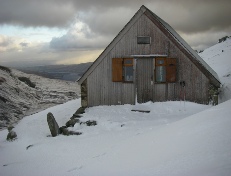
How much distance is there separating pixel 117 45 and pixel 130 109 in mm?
3938

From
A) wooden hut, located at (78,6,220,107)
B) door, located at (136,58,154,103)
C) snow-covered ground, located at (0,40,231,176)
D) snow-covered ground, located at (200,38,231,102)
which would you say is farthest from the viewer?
snow-covered ground, located at (200,38,231,102)

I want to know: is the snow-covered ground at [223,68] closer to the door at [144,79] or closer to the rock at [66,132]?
the door at [144,79]

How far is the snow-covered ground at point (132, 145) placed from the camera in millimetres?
4008

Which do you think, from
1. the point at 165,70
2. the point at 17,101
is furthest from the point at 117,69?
the point at 17,101

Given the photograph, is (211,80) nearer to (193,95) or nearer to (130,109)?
(193,95)

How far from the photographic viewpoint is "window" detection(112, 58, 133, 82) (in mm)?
13094

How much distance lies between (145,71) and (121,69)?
4.70ft

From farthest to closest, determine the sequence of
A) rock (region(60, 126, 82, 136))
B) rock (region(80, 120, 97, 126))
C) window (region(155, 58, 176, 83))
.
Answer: window (region(155, 58, 176, 83)) → rock (region(80, 120, 97, 126)) → rock (region(60, 126, 82, 136))

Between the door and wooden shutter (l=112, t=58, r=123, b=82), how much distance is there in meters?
0.96

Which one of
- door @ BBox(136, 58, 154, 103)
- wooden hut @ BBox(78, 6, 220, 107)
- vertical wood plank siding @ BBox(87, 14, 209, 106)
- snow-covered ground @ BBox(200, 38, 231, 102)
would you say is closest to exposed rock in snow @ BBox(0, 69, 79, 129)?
vertical wood plank siding @ BBox(87, 14, 209, 106)

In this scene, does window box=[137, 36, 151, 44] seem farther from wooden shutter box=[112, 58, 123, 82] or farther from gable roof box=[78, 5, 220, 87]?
wooden shutter box=[112, 58, 123, 82]

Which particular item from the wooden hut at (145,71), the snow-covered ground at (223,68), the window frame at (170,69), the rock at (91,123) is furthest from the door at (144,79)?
the snow-covered ground at (223,68)

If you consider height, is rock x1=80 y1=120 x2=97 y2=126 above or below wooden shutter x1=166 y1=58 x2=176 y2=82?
below

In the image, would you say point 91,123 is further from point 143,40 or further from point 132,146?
point 143,40
